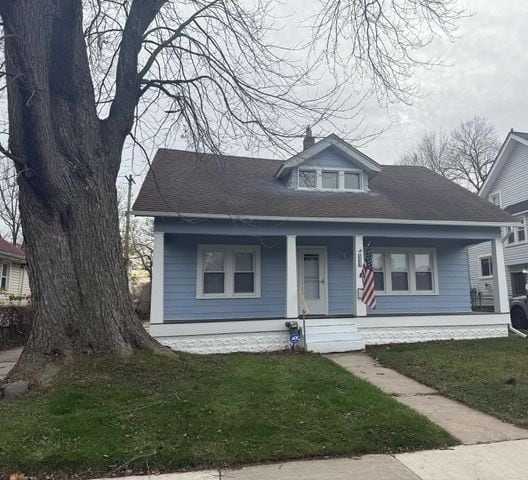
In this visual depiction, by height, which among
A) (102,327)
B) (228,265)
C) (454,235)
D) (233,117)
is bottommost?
(102,327)

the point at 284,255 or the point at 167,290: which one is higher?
the point at 284,255

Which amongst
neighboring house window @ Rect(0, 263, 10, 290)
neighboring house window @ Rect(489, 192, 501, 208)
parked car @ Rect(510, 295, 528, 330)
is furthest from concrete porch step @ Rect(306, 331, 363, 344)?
neighboring house window @ Rect(0, 263, 10, 290)

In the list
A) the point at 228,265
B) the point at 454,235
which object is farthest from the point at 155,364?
the point at 454,235

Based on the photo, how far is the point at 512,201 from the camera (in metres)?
23.3

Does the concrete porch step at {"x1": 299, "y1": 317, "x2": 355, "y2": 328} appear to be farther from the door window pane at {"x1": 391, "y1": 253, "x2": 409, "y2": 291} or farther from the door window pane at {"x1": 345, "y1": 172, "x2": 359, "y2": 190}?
the door window pane at {"x1": 345, "y1": 172, "x2": 359, "y2": 190}

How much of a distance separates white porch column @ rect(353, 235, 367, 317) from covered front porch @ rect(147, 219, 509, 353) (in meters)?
0.03

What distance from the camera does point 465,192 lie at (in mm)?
15055

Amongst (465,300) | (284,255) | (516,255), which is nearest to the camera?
(284,255)

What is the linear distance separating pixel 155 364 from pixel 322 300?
7.46m

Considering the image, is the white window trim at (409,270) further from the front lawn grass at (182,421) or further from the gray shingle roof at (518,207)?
the gray shingle roof at (518,207)

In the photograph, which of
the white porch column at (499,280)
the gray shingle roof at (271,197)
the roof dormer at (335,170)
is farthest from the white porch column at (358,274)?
the white porch column at (499,280)

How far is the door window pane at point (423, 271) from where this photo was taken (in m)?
13.9

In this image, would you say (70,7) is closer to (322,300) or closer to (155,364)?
(155,364)

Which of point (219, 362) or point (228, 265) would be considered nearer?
point (219, 362)
